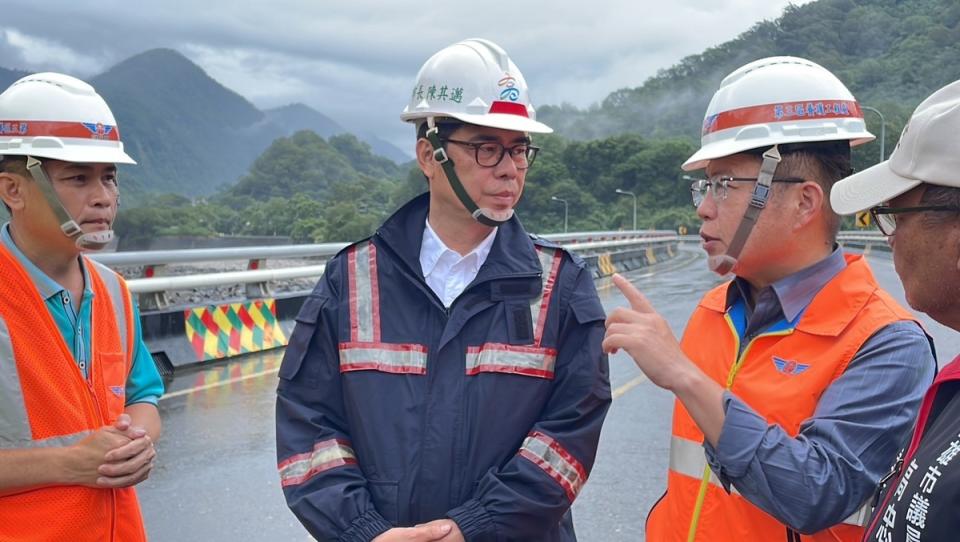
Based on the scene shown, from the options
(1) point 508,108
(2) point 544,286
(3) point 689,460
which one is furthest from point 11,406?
(3) point 689,460

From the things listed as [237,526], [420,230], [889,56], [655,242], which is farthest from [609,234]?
[889,56]

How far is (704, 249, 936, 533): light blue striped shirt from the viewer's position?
1.97 m

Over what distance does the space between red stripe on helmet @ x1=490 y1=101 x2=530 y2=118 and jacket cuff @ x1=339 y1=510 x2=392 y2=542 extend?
1.21 metres

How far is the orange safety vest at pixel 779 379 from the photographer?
2.12 m

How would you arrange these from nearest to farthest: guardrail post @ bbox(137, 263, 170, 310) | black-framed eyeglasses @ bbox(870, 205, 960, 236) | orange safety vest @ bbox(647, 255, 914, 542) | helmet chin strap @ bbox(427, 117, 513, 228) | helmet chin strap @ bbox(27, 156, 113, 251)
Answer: black-framed eyeglasses @ bbox(870, 205, 960, 236), orange safety vest @ bbox(647, 255, 914, 542), helmet chin strap @ bbox(427, 117, 513, 228), helmet chin strap @ bbox(27, 156, 113, 251), guardrail post @ bbox(137, 263, 170, 310)

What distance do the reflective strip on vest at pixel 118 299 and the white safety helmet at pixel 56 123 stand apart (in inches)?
14.6

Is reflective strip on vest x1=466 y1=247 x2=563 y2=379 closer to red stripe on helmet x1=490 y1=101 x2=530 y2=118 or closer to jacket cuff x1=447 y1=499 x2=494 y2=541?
jacket cuff x1=447 y1=499 x2=494 y2=541

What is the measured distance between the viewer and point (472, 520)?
2.23 metres

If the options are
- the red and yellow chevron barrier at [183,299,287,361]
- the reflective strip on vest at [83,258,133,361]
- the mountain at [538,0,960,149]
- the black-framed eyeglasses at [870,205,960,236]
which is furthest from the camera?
the mountain at [538,0,960,149]

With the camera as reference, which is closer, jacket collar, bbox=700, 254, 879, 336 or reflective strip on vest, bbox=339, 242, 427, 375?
jacket collar, bbox=700, 254, 879, 336

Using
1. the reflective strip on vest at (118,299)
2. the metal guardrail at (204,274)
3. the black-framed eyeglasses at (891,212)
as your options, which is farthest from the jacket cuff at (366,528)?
the metal guardrail at (204,274)

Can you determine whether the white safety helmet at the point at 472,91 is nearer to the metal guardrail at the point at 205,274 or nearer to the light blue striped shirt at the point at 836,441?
the light blue striped shirt at the point at 836,441

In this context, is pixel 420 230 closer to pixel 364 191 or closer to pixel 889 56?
pixel 364 191

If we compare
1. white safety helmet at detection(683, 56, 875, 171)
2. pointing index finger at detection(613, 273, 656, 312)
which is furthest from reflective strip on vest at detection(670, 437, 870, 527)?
white safety helmet at detection(683, 56, 875, 171)
